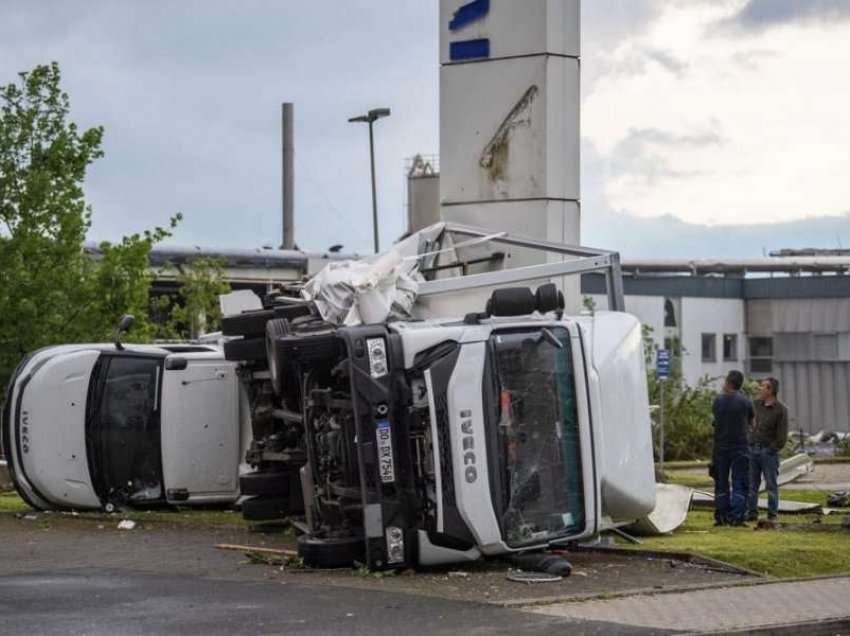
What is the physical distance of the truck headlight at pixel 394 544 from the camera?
512 inches

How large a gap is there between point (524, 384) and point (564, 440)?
0.55m

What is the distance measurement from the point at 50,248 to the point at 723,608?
19.7 m

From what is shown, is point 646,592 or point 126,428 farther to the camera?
point 126,428

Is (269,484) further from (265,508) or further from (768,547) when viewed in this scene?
(768,547)

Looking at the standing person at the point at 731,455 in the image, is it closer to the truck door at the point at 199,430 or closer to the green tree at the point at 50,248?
the truck door at the point at 199,430

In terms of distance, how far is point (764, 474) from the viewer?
18344 mm

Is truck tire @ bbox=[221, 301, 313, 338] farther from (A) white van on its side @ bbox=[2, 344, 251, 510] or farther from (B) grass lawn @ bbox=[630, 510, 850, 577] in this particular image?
(B) grass lawn @ bbox=[630, 510, 850, 577]

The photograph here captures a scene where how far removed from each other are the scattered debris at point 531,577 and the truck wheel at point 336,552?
123 cm

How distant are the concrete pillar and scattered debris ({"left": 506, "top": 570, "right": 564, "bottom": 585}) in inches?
214

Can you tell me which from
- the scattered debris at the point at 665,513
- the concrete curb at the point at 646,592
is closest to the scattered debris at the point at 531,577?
the concrete curb at the point at 646,592

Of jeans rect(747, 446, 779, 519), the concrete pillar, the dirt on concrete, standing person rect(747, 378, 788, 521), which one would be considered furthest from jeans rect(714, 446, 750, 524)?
the dirt on concrete

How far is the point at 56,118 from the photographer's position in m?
30.2

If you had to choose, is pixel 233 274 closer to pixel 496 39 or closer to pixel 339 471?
pixel 496 39

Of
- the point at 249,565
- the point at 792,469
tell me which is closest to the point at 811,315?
the point at 792,469
